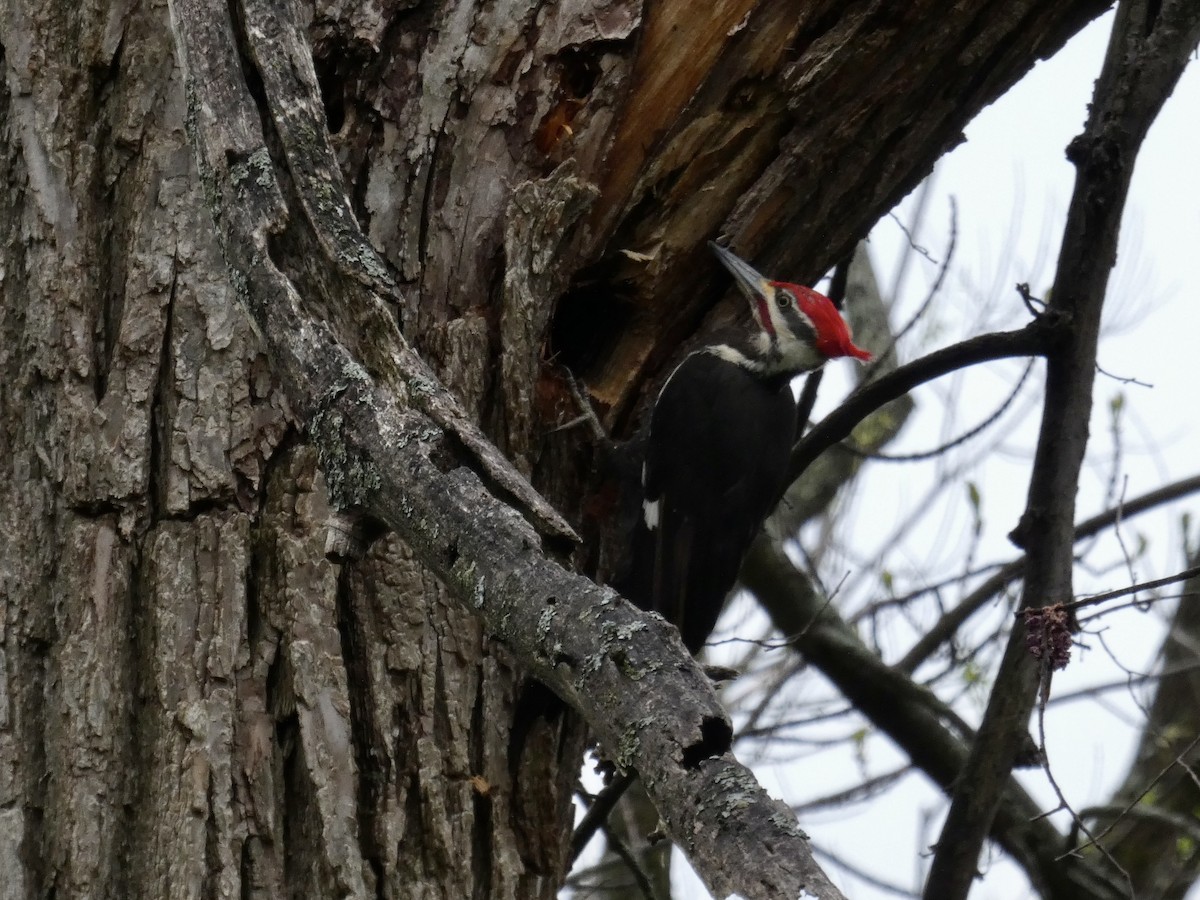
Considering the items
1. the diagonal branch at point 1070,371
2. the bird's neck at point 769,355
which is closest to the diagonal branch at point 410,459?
the diagonal branch at point 1070,371

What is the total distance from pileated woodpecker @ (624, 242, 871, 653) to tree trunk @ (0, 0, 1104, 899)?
0.52 m

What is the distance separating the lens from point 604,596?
135cm

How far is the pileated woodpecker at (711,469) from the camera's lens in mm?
3172

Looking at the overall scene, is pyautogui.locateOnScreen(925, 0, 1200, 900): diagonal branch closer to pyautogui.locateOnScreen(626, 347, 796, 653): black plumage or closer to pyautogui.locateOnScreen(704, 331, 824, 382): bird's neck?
pyautogui.locateOnScreen(626, 347, 796, 653): black plumage

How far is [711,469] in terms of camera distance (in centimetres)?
331

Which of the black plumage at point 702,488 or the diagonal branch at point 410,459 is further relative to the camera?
the black plumage at point 702,488

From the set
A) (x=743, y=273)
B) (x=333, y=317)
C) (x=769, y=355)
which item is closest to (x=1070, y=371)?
(x=743, y=273)

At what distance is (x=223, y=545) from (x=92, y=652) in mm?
229

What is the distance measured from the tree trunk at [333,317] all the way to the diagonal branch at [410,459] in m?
0.05

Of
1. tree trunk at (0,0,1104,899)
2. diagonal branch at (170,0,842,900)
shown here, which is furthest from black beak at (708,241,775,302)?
diagonal branch at (170,0,842,900)

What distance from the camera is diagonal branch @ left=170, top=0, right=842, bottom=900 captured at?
45.7 inches

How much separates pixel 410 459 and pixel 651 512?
1770 millimetres

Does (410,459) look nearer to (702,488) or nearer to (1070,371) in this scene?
(1070,371)

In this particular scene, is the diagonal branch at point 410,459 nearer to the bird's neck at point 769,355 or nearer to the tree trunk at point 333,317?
the tree trunk at point 333,317
